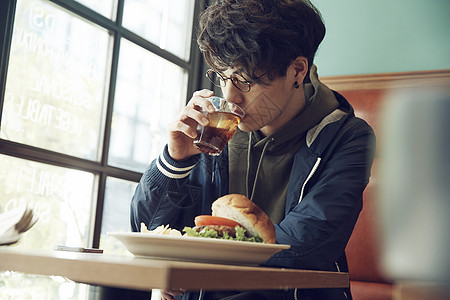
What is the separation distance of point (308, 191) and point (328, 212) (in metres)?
0.17

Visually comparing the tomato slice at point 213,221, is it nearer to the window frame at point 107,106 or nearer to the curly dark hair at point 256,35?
the curly dark hair at point 256,35

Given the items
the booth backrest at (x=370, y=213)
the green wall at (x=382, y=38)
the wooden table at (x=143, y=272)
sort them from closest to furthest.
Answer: the wooden table at (x=143, y=272) → the booth backrest at (x=370, y=213) → the green wall at (x=382, y=38)

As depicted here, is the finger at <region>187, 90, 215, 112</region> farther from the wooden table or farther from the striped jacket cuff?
the wooden table

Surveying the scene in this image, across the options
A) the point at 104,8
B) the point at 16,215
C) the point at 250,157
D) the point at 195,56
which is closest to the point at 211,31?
the point at 250,157

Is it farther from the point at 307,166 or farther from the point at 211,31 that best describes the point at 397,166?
the point at 211,31

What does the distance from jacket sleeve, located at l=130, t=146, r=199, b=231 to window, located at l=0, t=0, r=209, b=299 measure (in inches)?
24.1

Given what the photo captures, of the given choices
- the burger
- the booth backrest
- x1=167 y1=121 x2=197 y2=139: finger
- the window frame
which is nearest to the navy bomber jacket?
x1=167 y1=121 x2=197 y2=139: finger

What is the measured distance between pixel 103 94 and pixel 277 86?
1041 millimetres

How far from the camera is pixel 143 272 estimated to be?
60 cm

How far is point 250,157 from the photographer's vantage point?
1.68m

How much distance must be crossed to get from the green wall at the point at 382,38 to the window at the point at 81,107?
0.88m

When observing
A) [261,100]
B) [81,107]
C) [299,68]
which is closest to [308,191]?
[261,100]

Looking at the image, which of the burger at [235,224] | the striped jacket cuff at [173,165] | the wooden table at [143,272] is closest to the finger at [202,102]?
the striped jacket cuff at [173,165]

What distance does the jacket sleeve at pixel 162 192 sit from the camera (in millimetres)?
1418
